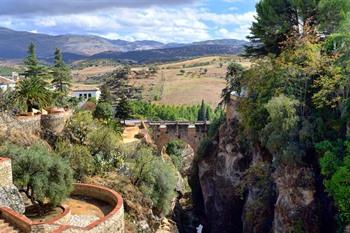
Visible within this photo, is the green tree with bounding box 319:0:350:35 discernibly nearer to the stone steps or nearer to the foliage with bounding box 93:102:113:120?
the foliage with bounding box 93:102:113:120

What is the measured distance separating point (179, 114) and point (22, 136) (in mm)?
42712

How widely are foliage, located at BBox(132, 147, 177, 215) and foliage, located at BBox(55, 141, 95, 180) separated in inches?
105

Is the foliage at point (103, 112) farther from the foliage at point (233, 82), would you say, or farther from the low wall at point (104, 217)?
the low wall at point (104, 217)

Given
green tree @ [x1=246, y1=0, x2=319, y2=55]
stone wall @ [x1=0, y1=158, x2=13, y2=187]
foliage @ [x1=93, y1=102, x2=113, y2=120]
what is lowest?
foliage @ [x1=93, y1=102, x2=113, y2=120]

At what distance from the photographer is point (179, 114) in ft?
226

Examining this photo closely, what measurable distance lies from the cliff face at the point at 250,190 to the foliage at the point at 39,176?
36.1 ft

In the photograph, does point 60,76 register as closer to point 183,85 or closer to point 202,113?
point 202,113

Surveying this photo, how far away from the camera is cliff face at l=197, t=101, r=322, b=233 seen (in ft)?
80.0

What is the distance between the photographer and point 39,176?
67.2ft

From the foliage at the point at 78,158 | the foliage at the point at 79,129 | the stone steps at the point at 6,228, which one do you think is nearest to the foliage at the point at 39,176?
the stone steps at the point at 6,228

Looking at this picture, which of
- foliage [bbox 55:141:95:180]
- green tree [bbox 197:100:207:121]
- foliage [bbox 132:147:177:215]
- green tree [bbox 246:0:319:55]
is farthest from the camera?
green tree [bbox 197:100:207:121]

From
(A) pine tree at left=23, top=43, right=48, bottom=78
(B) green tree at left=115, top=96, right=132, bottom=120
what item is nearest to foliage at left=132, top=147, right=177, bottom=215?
(B) green tree at left=115, top=96, right=132, bottom=120

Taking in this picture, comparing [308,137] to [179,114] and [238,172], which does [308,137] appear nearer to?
[238,172]

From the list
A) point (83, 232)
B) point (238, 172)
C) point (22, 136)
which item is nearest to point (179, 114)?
point (238, 172)
